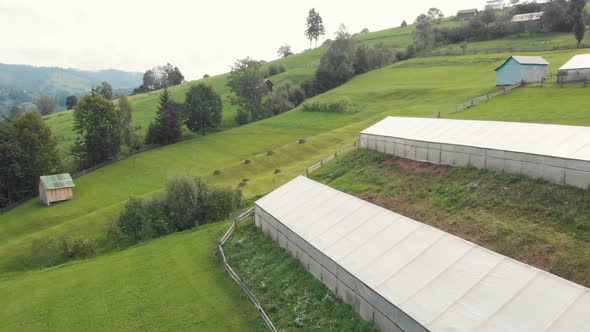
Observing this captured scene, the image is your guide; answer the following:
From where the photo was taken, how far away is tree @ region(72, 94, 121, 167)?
7231 centimetres

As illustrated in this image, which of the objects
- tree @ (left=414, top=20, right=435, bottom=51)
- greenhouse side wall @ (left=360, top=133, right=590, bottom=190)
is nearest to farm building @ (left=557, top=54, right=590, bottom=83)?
greenhouse side wall @ (left=360, top=133, right=590, bottom=190)

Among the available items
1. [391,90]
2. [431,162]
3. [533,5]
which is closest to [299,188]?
[431,162]

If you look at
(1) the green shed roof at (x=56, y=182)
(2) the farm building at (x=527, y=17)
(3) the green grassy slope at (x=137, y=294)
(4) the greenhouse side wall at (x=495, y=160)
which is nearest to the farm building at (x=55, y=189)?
(1) the green shed roof at (x=56, y=182)

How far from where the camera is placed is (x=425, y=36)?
122 metres

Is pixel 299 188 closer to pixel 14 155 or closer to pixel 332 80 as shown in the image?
pixel 14 155

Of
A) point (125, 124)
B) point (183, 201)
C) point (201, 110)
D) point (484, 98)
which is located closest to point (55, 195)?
point (125, 124)

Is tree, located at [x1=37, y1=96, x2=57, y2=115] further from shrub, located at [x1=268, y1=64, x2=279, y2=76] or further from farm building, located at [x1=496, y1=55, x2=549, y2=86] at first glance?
farm building, located at [x1=496, y1=55, x2=549, y2=86]

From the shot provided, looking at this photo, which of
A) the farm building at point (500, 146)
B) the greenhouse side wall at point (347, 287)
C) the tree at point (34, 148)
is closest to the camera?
the greenhouse side wall at point (347, 287)

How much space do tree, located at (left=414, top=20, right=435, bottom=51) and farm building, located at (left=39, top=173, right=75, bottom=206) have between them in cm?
10368

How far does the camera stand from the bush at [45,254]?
38375mm

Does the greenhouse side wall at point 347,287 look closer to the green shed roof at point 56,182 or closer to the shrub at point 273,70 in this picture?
the green shed roof at point 56,182

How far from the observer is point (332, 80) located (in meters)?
112

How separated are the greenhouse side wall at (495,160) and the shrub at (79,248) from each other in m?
29.6

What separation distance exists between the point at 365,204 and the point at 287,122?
6097 cm
